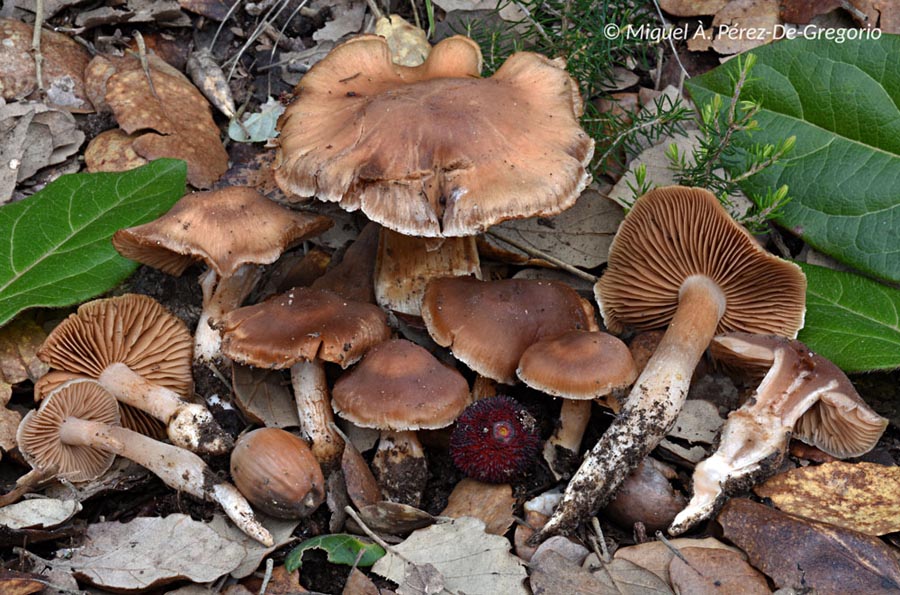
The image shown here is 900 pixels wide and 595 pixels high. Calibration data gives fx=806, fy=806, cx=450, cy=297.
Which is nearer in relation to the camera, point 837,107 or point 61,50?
point 837,107

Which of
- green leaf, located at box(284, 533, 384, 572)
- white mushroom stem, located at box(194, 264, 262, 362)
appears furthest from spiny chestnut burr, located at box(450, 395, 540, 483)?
white mushroom stem, located at box(194, 264, 262, 362)

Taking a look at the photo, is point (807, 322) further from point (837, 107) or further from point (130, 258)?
point (130, 258)

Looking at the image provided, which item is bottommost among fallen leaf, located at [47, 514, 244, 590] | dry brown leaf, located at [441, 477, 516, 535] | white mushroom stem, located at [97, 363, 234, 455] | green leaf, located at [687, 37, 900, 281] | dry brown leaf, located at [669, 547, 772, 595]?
fallen leaf, located at [47, 514, 244, 590]

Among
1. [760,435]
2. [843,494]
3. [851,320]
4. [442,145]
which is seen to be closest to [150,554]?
[442,145]

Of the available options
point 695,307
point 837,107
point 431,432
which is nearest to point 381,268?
point 431,432

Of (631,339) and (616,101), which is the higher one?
(616,101)

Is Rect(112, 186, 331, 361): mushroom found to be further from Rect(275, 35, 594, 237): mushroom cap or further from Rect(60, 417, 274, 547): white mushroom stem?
Rect(60, 417, 274, 547): white mushroom stem
